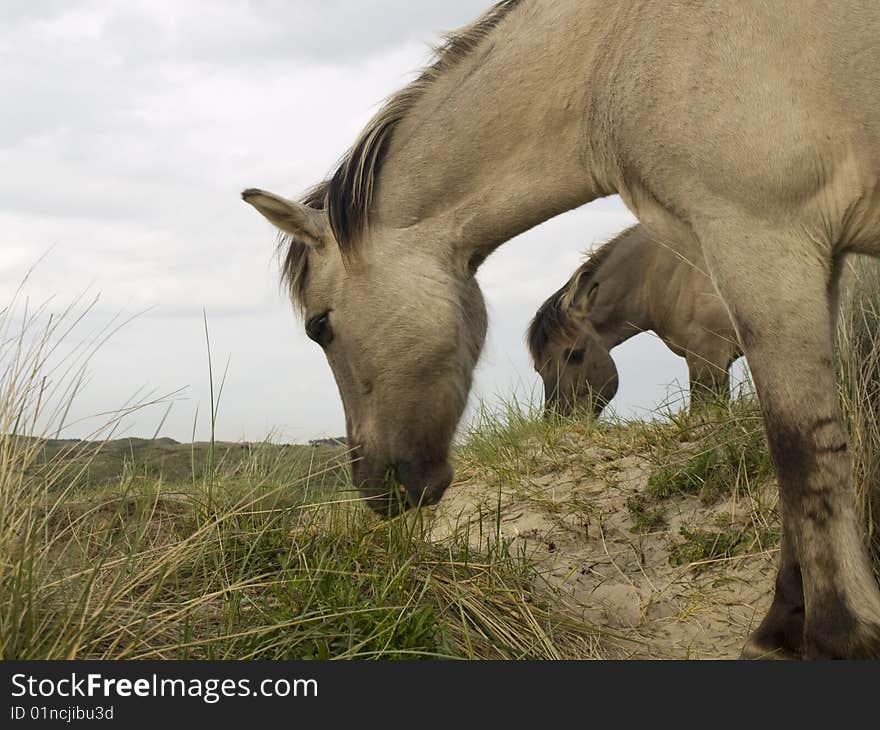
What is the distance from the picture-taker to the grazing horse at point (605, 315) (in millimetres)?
8977

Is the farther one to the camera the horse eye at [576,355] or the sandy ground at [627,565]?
the horse eye at [576,355]

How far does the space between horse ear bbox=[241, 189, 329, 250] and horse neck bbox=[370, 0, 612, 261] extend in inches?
9.5

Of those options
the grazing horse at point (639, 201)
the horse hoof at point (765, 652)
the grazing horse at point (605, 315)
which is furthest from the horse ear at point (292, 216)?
the grazing horse at point (605, 315)

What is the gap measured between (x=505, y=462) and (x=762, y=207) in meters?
3.16

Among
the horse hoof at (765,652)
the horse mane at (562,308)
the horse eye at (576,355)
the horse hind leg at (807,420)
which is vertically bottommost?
the horse hoof at (765,652)

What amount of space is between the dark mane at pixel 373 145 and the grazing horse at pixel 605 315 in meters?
5.56

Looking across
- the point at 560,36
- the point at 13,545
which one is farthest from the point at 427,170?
the point at 13,545

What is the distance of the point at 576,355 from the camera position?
9.23m

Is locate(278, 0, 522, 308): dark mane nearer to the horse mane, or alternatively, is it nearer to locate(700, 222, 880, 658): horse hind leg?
locate(700, 222, 880, 658): horse hind leg

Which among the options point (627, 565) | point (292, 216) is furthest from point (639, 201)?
point (627, 565)

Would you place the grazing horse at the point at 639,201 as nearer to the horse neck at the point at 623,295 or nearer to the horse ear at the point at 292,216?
the horse ear at the point at 292,216

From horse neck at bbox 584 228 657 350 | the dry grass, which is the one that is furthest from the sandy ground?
horse neck at bbox 584 228 657 350

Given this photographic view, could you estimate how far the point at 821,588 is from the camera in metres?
2.63

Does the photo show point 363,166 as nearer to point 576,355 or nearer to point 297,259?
point 297,259
